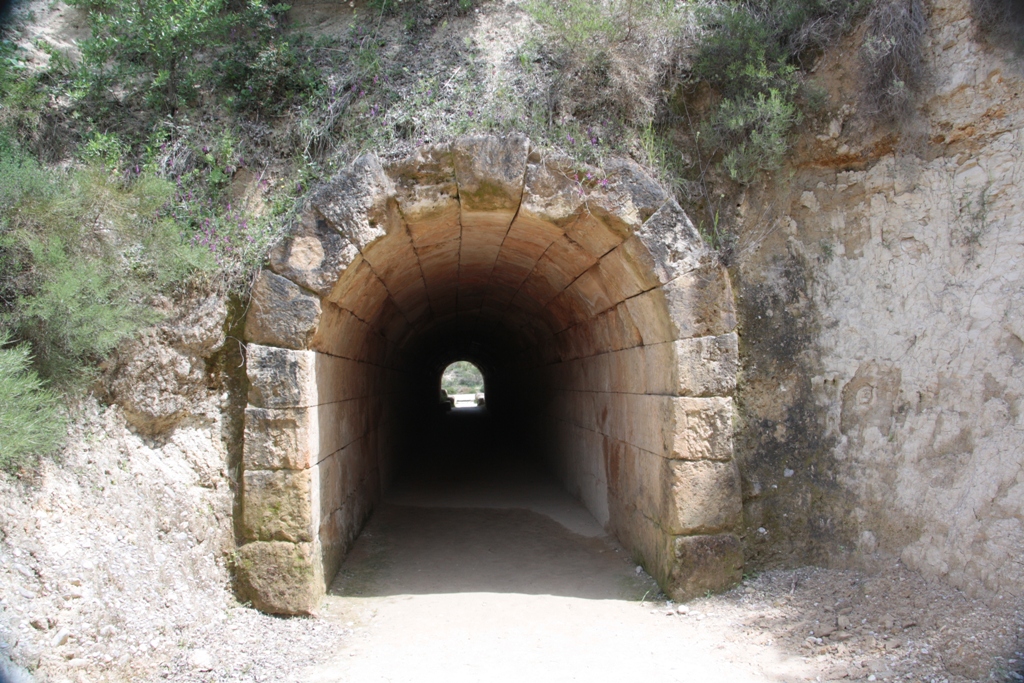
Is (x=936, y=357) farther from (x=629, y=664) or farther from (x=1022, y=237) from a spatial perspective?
(x=629, y=664)

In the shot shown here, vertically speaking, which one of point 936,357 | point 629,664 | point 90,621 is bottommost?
point 629,664

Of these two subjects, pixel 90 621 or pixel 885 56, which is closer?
pixel 90 621

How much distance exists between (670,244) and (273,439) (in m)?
3.28

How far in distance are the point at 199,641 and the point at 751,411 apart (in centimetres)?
417

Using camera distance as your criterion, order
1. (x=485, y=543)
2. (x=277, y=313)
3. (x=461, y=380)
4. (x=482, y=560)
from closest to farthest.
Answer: (x=277, y=313) → (x=482, y=560) → (x=485, y=543) → (x=461, y=380)

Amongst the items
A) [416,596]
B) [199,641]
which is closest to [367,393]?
[416,596]

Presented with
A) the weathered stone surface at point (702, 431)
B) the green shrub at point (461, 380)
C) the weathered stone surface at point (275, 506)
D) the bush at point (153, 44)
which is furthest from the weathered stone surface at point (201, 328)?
the green shrub at point (461, 380)

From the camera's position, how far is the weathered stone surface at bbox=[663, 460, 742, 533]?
15.4ft

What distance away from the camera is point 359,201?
15.5 ft

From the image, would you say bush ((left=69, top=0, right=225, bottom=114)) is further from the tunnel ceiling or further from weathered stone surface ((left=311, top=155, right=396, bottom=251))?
the tunnel ceiling

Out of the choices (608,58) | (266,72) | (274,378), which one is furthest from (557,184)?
(266,72)

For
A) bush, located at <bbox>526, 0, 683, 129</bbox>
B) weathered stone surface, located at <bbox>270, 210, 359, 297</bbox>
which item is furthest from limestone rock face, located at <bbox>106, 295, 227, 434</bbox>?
bush, located at <bbox>526, 0, 683, 129</bbox>

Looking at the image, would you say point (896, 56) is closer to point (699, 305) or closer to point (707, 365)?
point (699, 305)

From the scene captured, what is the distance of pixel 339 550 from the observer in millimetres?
5520
